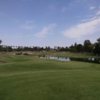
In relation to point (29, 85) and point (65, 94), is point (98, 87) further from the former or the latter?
point (29, 85)

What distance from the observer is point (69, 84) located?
15852 mm

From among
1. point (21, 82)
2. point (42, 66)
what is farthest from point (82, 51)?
point (21, 82)

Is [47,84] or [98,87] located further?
[47,84]

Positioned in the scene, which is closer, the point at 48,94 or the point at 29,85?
the point at 48,94

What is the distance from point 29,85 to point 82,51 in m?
139

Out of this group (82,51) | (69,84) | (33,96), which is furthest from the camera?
(82,51)

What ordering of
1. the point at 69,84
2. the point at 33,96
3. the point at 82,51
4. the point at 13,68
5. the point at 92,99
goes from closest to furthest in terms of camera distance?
the point at 92,99
the point at 33,96
the point at 69,84
the point at 13,68
the point at 82,51

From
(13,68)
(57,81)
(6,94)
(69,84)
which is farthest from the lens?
(13,68)

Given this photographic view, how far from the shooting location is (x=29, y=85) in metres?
16.4

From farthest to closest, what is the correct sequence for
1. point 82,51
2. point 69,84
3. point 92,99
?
point 82,51 < point 69,84 < point 92,99

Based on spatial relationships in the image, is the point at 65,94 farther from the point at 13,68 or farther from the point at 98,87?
the point at 13,68

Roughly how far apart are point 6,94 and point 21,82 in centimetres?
301

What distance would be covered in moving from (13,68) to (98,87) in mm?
16888

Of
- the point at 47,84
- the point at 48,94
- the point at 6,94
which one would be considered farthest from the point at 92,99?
the point at 6,94
